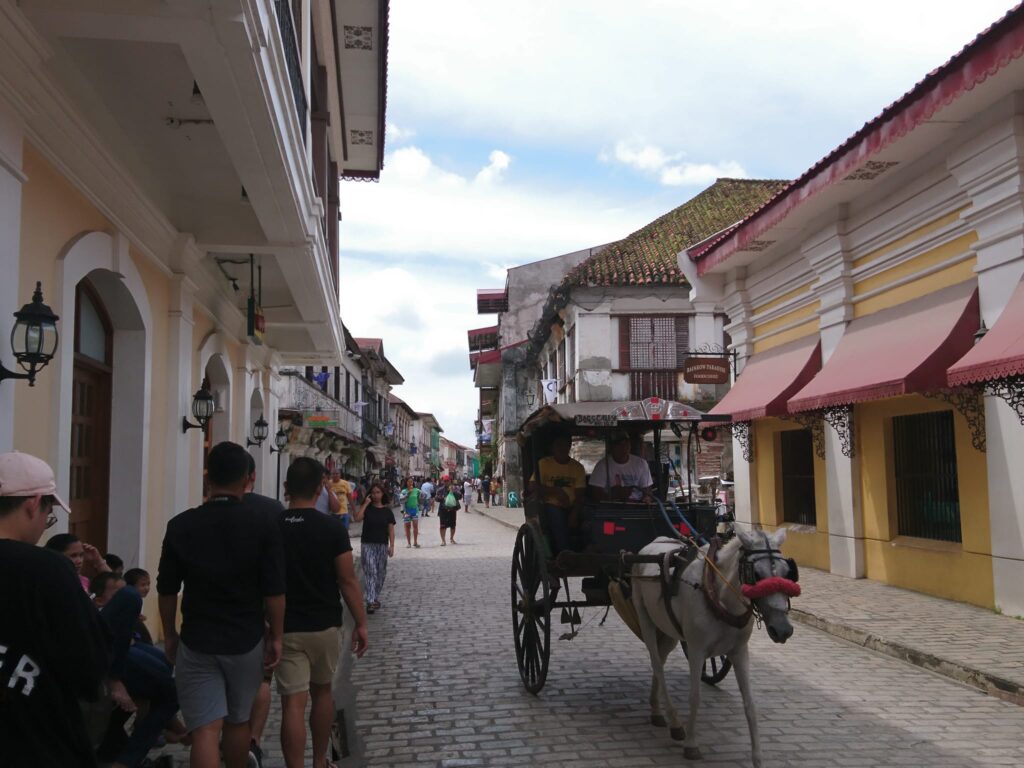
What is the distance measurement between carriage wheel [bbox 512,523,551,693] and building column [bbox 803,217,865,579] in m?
6.38

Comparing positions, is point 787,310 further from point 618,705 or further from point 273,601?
point 273,601

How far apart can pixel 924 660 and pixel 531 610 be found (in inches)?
131

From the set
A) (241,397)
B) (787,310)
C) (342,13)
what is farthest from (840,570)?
(342,13)

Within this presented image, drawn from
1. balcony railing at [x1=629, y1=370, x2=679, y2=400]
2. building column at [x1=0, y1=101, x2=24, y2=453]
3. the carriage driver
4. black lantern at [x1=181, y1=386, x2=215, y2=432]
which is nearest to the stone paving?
the carriage driver

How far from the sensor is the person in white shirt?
24.0 feet

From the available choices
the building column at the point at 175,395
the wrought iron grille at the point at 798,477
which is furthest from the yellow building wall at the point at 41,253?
the wrought iron grille at the point at 798,477

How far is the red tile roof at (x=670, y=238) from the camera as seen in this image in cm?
2517

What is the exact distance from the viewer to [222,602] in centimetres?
396

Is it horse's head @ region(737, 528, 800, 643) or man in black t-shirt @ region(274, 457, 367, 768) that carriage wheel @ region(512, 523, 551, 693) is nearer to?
horse's head @ region(737, 528, 800, 643)

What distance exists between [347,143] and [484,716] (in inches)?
399

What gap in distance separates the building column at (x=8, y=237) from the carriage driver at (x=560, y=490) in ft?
12.5

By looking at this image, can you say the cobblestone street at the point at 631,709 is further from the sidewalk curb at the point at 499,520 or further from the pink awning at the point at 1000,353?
the sidewalk curb at the point at 499,520

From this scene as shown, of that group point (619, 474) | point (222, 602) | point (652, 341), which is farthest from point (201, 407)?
point (652, 341)

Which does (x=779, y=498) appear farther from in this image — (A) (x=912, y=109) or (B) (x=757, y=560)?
(B) (x=757, y=560)
